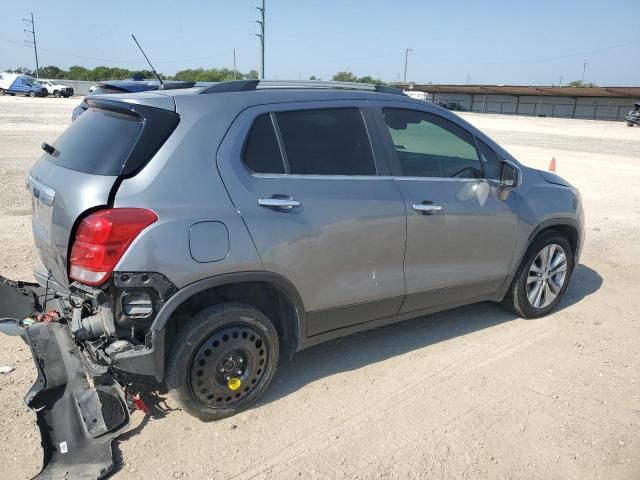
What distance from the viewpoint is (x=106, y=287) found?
8.89 ft

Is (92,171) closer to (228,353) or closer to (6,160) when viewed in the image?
(228,353)

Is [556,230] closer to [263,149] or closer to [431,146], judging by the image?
[431,146]

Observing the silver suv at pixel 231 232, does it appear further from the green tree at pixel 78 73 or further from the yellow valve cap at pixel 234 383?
the green tree at pixel 78 73

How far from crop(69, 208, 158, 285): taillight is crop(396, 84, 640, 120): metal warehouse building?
5216cm

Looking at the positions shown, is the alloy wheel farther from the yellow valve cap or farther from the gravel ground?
the yellow valve cap

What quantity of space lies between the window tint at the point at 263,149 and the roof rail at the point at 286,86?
0.88ft

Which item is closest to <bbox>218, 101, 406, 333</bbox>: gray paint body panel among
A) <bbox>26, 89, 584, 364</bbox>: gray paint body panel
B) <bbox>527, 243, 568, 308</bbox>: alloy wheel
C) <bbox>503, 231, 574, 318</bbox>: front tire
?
<bbox>26, 89, 584, 364</bbox>: gray paint body panel

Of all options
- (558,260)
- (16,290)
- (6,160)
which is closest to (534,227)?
(558,260)

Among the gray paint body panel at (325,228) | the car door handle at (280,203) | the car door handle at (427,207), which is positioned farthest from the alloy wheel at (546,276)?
the car door handle at (280,203)

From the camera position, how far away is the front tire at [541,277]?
459cm

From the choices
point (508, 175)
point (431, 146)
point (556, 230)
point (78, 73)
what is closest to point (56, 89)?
point (78, 73)

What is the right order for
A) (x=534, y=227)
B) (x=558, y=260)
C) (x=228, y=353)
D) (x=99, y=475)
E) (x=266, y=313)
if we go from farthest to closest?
(x=558, y=260) < (x=534, y=227) < (x=266, y=313) < (x=228, y=353) < (x=99, y=475)

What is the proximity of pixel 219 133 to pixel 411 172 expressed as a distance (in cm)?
143

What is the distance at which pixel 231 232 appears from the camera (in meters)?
2.88
